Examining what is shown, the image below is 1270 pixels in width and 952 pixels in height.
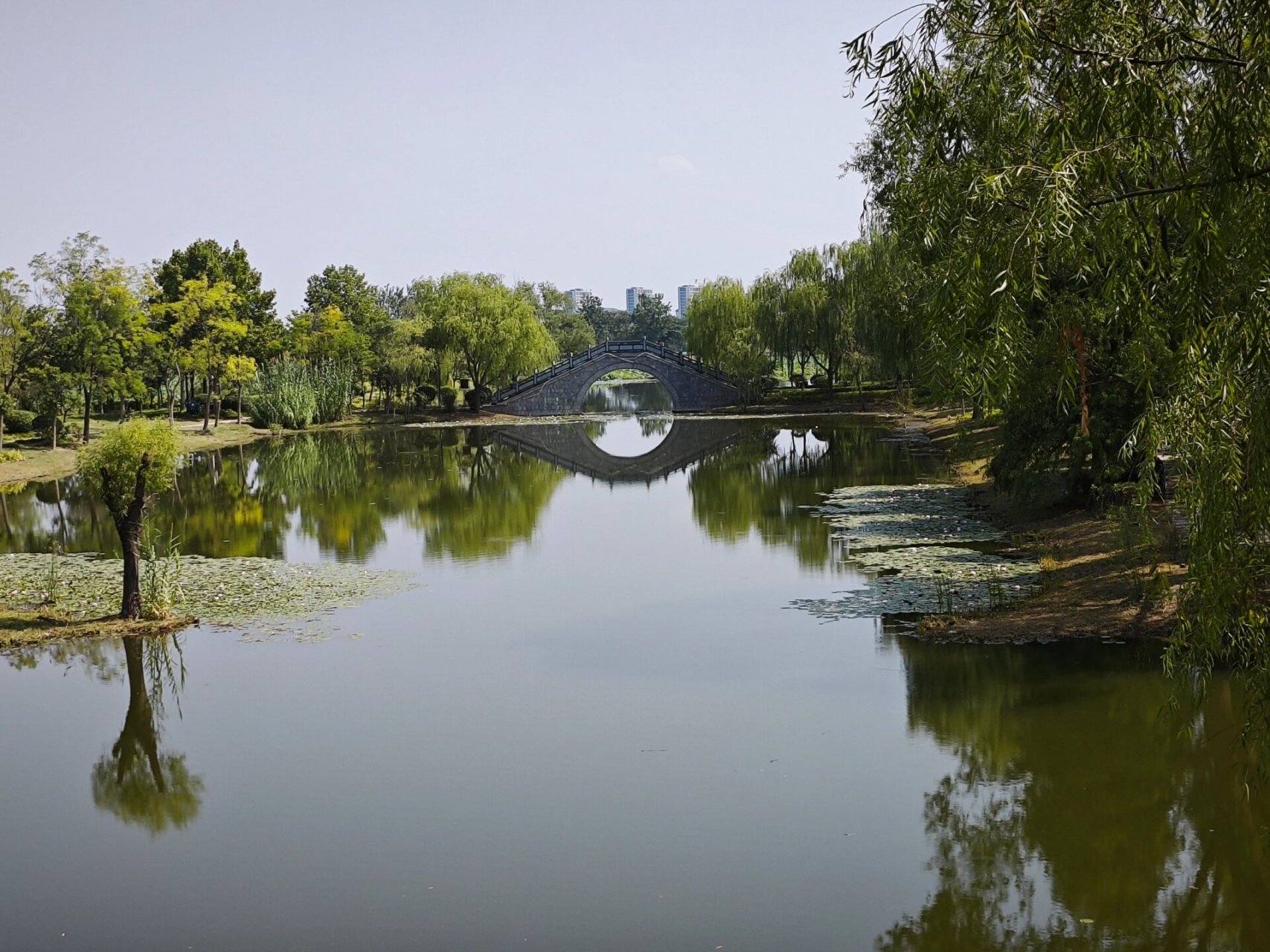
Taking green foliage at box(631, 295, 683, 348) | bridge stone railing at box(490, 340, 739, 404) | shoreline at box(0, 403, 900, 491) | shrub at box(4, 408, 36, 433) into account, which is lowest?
shoreline at box(0, 403, 900, 491)

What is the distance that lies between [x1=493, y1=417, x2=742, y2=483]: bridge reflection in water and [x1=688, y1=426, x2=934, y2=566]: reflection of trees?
1.10m

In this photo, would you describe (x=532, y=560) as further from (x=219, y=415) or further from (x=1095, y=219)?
(x=219, y=415)

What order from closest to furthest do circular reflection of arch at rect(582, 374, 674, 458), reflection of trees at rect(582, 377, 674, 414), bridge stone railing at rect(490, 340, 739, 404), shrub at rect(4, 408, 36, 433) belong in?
1. shrub at rect(4, 408, 36, 433)
2. circular reflection of arch at rect(582, 374, 674, 458)
3. bridge stone railing at rect(490, 340, 739, 404)
4. reflection of trees at rect(582, 377, 674, 414)

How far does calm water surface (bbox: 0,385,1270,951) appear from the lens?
23.4 feet

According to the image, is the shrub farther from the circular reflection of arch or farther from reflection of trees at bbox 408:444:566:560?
the circular reflection of arch

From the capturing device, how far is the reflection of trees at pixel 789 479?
2058 centimetres

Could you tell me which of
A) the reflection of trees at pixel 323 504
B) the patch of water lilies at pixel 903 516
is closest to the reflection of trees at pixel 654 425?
the reflection of trees at pixel 323 504

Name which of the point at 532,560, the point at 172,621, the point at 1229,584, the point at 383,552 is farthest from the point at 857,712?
the point at 383,552

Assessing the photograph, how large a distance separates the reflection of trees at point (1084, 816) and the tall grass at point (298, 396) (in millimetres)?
40132

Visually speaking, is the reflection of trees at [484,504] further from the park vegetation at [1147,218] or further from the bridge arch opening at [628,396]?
the bridge arch opening at [628,396]

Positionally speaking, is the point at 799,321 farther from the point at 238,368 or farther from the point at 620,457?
the point at 238,368

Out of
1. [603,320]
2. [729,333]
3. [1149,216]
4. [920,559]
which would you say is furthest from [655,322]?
[1149,216]

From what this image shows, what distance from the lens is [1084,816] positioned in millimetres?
8336

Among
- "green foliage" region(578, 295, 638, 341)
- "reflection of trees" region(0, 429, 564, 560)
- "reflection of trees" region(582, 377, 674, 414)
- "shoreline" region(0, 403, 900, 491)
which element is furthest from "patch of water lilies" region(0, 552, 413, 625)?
"green foliage" region(578, 295, 638, 341)
